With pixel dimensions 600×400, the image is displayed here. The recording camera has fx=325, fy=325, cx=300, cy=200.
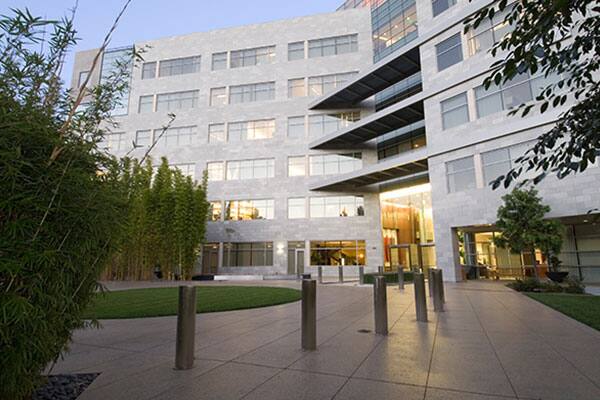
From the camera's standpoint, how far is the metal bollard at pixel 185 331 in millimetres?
3625

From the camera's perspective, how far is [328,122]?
29.3 m

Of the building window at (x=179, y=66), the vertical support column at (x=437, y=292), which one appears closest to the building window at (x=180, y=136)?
the building window at (x=179, y=66)

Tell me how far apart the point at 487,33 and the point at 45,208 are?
72.6ft

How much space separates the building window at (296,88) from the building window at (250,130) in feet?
10.4

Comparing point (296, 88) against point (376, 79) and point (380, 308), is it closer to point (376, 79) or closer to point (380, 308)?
point (376, 79)

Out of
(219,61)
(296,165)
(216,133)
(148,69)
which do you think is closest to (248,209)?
(296,165)

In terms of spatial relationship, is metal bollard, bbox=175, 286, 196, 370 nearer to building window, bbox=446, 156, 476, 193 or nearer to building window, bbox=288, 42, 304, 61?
building window, bbox=446, 156, 476, 193

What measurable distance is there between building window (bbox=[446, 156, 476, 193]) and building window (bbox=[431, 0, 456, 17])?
9.85 metres

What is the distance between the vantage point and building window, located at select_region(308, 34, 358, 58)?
2966 centimetres

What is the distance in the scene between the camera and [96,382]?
3275 millimetres

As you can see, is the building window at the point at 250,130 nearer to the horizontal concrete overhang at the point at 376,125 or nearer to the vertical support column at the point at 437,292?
the horizontal concrete overhang at the point at 376,125

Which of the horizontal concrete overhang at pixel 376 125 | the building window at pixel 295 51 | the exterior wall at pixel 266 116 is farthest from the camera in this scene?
the building window at pixel 295 51

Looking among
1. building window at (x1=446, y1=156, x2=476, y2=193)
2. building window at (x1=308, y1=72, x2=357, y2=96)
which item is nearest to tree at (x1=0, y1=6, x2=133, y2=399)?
building window at (x1=446, y1=156, x2=476, y2=193)

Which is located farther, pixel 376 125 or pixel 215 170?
pixel 215 170
